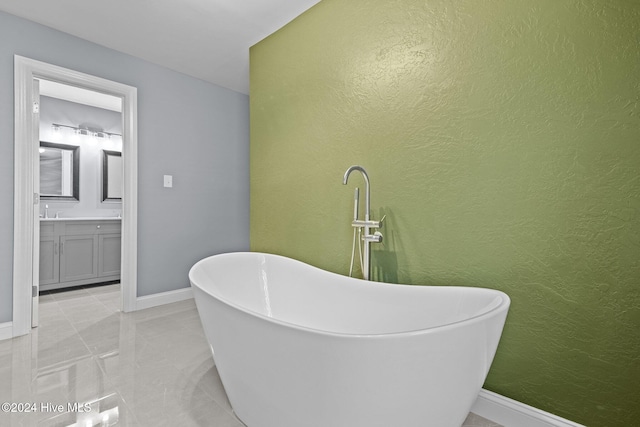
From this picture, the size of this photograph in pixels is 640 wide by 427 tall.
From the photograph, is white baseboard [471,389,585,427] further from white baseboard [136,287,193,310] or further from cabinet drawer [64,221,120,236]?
cabinet drawer [64,221,120,236]

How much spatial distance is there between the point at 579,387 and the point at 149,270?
316cm

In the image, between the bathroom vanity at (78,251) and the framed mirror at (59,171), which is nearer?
the bathroom vanity at (78,251)

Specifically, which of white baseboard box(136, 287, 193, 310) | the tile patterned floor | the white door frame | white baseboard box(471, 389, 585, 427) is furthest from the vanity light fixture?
white baseboard box(471, 389, 585, 427)

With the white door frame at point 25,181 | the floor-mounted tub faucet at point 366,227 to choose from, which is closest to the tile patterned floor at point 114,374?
the white door frame at point 25,181

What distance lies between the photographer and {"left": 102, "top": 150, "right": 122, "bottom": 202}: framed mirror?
4055mm

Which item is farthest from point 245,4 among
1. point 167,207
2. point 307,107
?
point 167,207

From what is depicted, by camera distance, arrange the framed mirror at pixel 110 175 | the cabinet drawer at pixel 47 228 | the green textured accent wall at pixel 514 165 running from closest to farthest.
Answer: the green textured accent wall at pixel 514 165 → the cabinet drawer at pixel 47 228 → the framed mirror at pixel 110 175

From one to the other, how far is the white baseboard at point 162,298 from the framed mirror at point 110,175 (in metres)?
2.03

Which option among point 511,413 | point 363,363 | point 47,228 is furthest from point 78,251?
point 511,413

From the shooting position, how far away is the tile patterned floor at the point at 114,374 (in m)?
1.31

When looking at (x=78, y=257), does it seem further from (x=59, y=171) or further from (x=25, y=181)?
(x=25, y=181)

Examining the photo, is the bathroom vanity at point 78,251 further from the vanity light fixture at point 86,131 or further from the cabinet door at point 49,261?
the vanity light fixture at point 86,131

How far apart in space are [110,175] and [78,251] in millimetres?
1163

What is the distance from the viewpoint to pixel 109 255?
3715mm
